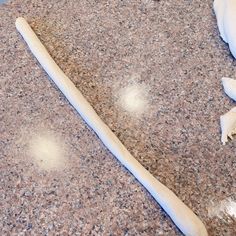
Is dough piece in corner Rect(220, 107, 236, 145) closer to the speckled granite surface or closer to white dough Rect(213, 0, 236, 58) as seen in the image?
the speckled granite surface

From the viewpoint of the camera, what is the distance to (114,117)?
1.76ft

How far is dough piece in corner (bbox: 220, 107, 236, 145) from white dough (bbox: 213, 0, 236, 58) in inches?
5.0

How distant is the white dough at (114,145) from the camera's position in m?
0.43

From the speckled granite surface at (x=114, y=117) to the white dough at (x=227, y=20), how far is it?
0.02m

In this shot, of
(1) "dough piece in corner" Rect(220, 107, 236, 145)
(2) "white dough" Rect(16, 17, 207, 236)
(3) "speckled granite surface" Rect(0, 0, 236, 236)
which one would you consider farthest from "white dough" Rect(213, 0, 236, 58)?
(2) "white dough" Rect(16, 17, 207, 236)

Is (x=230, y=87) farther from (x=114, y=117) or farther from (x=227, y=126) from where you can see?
(x=114, y=117)

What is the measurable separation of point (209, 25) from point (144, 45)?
0.13 meters

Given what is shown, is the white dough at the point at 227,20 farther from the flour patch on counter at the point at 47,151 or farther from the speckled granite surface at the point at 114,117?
the flour patch on counter at the point at 47,151

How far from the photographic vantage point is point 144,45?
62 cm

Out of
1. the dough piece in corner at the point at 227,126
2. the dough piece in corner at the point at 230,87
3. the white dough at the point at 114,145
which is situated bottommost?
the white dough at the point at 114,145

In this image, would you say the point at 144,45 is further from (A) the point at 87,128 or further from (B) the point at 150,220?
(B) the point at 150,220

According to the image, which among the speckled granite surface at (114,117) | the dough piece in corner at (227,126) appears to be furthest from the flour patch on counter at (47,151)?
the dough piece in corner at (227,126)

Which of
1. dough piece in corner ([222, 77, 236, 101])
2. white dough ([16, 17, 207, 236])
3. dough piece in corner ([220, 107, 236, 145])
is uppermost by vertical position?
dough piece in corner ([222, 77, 236, 101])

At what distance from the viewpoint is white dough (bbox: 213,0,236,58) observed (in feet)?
1.93
